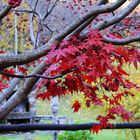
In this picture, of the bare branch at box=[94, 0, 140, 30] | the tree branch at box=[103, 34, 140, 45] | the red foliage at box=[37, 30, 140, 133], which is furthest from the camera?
the bare branch at box=[94, 0, 140, 30]

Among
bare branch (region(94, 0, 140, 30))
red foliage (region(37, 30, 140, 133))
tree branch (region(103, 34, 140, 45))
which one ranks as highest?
bare branch (region(94, 0, 140, 30))

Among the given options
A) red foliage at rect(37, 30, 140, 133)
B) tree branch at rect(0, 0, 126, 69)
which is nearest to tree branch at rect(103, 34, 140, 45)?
red foliage at rect(37, 30, 140, 133)

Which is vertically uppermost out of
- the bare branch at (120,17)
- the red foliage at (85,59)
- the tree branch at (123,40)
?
the bare branch at (120,17)

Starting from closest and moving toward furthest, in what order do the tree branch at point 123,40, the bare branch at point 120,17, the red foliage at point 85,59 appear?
the red foliage at point 85,59, the tree branch at point 123,40, the bare branch at point 120,17

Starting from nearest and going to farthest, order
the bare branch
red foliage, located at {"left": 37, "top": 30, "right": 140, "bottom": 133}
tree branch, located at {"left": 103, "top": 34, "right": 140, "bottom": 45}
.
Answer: red foliage, located at {"left": 37, "top": 30, "right": 140, "bottom": 133}, tree branch, located at {"left": 103, "top": 34, "right": 140, "bottom": 45}, the bare branch

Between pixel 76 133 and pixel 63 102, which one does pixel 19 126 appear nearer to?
pixel 76 133

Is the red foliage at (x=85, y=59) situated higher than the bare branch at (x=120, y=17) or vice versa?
the bare branch at (x=120, y=17)

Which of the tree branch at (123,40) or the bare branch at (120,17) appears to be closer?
the tree branch at (123,40)

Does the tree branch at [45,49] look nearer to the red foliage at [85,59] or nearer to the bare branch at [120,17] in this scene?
the red foliage at [85,59]

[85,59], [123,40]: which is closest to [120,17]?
[123,40]

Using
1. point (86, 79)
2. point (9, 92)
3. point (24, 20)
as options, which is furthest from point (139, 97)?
point (86, 79)

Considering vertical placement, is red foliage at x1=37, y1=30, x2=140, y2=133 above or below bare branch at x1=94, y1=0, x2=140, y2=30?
below

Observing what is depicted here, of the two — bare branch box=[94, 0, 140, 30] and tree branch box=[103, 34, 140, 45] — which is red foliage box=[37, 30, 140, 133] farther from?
bare branch box=[94, 0, 140, 30]

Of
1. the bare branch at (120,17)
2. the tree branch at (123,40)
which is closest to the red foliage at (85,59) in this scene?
the tree branch at (123,40)
